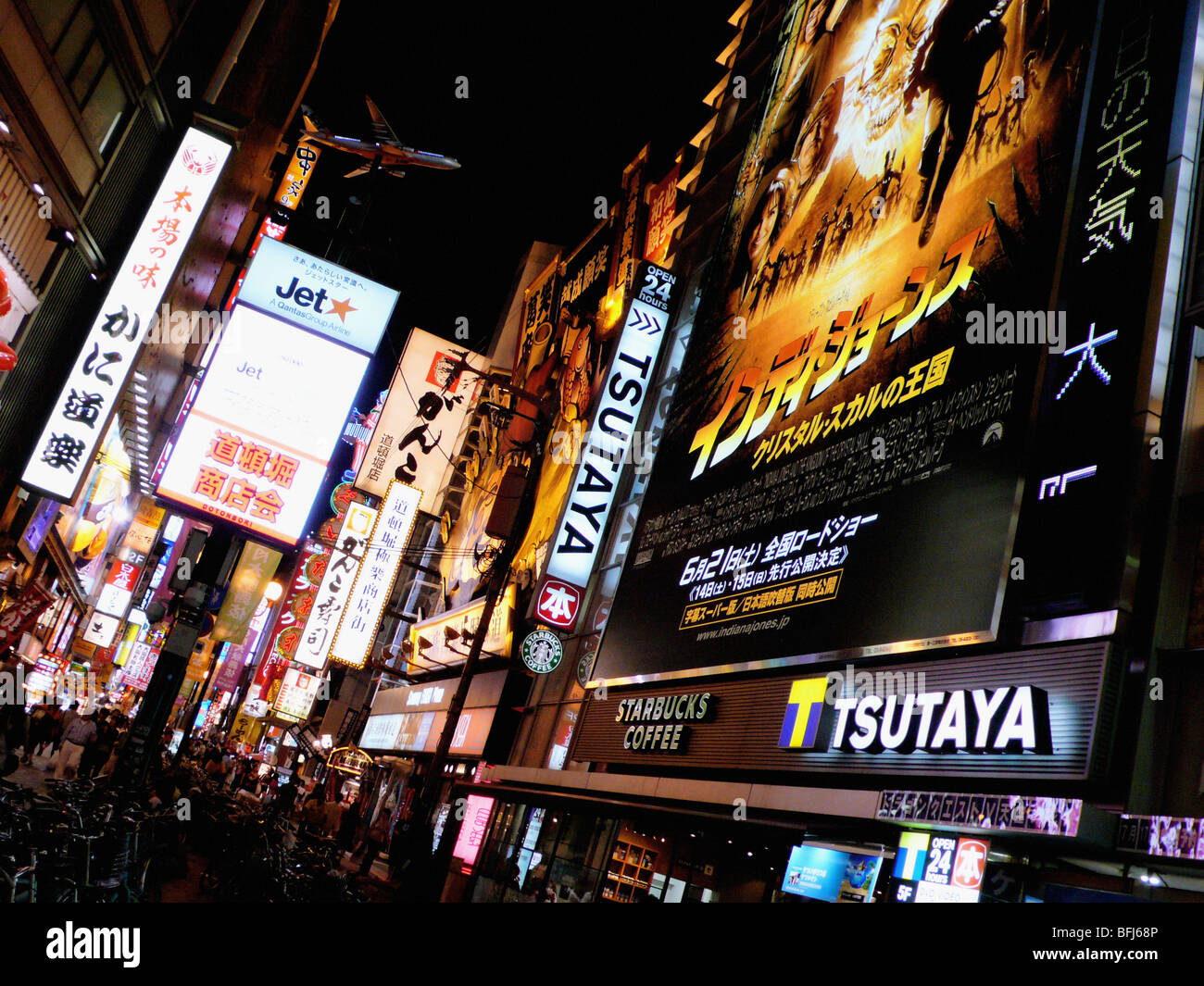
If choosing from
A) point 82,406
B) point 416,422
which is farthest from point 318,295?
point 416,422

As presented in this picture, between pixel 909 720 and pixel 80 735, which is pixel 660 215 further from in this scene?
pixel 80 735

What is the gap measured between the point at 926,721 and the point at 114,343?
1524 cm

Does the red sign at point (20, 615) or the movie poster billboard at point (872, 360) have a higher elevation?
the movie poster billboard at point (872, 360)

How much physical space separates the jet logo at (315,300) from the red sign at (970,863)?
1748 centimetres

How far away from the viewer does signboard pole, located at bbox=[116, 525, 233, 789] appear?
57.0ft

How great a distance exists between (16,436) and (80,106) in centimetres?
711

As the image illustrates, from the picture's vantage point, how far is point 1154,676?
9.16 m

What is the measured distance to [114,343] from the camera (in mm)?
17312

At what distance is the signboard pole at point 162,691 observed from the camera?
17.4 metres

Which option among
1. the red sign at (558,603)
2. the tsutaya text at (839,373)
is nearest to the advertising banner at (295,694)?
the red sign at (558,603)

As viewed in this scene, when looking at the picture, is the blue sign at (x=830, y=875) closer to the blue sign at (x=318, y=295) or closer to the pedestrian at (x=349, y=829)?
the blue sign at (x=318, y=295)
